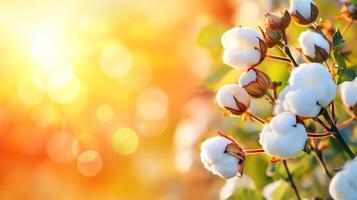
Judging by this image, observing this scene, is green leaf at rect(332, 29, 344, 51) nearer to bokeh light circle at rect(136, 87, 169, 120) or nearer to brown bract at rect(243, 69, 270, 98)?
brown bract at rect(243, 69, 270, 98)

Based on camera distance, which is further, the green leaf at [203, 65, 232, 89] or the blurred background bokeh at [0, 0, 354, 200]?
the blurred background bokeh at [0, 0, 354, 200]

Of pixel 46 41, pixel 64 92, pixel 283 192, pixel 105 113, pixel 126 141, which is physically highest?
pixel 46 41

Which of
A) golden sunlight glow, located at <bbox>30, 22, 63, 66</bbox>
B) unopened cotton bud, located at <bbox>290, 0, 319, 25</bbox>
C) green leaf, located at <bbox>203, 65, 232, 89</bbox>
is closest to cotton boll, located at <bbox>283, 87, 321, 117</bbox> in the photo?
unopened cotton bud, located at <bbox>290, 0, 319, 25</bbox>

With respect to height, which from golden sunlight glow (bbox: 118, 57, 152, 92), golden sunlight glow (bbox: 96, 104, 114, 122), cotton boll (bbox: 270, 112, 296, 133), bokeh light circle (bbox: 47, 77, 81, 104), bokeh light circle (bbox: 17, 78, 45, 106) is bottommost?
cotton boll (bbox: 270, 112, 296, 133)

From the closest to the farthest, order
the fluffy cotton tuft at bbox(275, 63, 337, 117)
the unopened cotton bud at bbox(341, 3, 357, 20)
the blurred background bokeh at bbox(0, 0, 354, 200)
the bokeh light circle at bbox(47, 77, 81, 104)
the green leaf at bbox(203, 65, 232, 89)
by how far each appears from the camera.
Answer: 1. the fluffy cotton tuft at bbox(275, 63, 337, 117)
2. the unopened cotton bud at bbox(341, 3, 357, 20)
3. the green leaf at bbox(203, 65, 232, 89)
4. the blurred background bokeh at bbox(0, 0, 354, 200)
5. the bokeh light circle at bbox(47, 77, 81, 104)

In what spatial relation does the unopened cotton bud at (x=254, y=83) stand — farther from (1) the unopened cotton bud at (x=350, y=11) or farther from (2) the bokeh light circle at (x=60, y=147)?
(2) the bokeh light circle at (x=60, y=147)

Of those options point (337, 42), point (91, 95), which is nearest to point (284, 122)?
point (337, 42)

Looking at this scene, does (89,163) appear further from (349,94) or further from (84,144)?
(349,94)

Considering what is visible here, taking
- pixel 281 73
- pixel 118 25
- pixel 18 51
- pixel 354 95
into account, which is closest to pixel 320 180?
pixel 281 73
